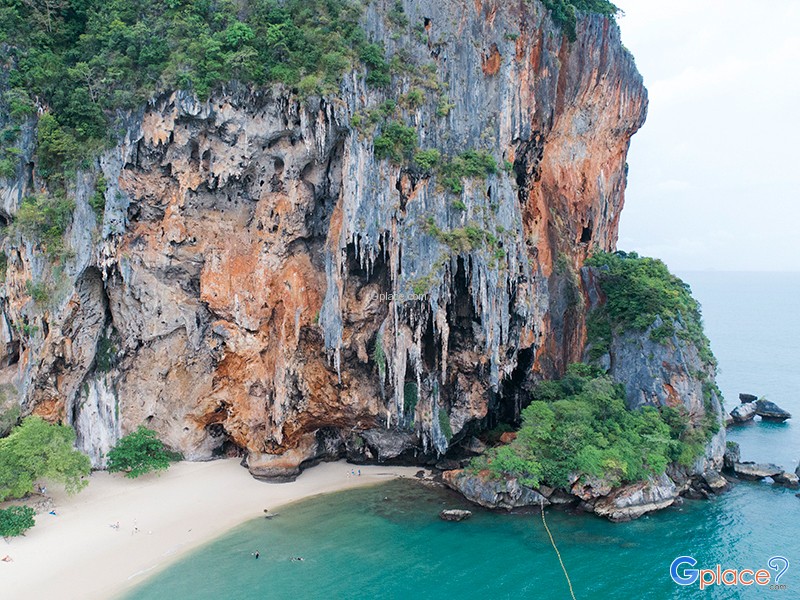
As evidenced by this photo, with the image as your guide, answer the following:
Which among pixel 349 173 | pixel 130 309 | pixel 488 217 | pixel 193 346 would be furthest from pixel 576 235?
pixel 130 309

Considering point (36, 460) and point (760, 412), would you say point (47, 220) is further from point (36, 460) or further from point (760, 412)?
point (760, 412)

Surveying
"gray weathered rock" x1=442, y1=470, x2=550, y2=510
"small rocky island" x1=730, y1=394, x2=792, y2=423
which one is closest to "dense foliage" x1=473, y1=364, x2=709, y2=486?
"gray weathered rock" x1=442, y1=470, x2=550, y2=510

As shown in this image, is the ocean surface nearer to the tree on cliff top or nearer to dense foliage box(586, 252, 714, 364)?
the tree on cliff top

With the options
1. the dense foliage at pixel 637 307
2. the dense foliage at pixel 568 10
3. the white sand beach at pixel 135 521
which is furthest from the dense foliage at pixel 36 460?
the dense foliage at pixel 568 10

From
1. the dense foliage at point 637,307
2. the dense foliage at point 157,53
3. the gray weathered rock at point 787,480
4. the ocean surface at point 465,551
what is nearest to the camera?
the ocean surface at point 465,551

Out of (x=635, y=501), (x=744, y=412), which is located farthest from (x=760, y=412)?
(x=635, y=501)

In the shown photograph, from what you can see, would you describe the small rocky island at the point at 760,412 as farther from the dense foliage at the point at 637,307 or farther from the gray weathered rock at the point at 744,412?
the dense foliage at the point at 637,307
